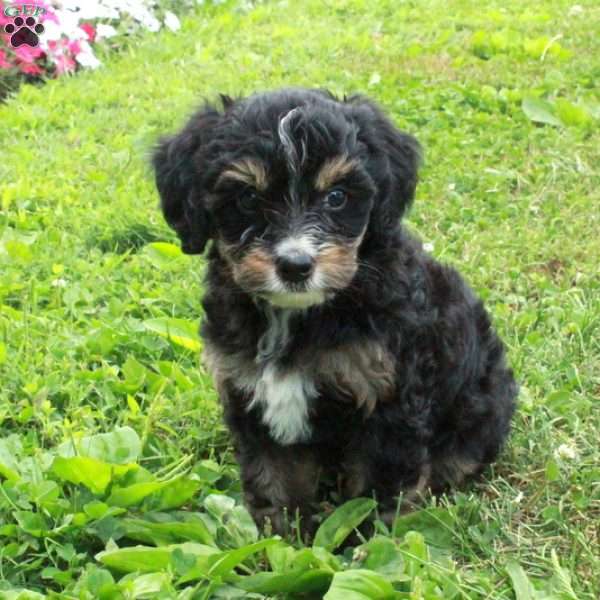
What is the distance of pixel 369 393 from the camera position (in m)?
3.63

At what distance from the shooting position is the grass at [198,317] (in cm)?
345

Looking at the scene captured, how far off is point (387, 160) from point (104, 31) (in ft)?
22.1

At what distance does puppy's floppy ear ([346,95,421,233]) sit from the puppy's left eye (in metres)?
0.16

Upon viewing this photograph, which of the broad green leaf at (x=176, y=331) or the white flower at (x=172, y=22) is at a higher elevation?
the broad green leaf at (x=176, y=331)

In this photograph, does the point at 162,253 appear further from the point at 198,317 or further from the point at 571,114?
the point at 571,114

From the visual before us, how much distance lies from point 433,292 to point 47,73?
643 centimetres

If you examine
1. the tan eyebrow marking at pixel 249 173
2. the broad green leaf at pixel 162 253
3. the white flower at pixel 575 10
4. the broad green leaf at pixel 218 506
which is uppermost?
the tan eyebrow marking at pixel 249 173

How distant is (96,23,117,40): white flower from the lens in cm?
972

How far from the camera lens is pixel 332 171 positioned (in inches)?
134

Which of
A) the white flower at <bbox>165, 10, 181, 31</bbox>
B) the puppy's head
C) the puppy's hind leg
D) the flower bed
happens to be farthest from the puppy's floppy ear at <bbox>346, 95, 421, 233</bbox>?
the white flower at <bbox>165, 10, 181, 31</bbox>

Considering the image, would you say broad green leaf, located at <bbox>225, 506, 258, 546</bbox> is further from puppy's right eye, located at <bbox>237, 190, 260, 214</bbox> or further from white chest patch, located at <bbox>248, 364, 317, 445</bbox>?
puppy's right eye, located at <bbox>237, 190, 260, 214</bbox>

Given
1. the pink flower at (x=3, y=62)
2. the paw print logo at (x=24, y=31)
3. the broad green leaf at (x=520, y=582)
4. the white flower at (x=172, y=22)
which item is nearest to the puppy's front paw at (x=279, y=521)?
the broad green leaf at (x=520, y=582)

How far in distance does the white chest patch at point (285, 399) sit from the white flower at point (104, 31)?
6.84 metres

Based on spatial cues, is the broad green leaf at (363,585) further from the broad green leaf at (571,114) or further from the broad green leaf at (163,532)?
the broad green leaf at (571,114)
